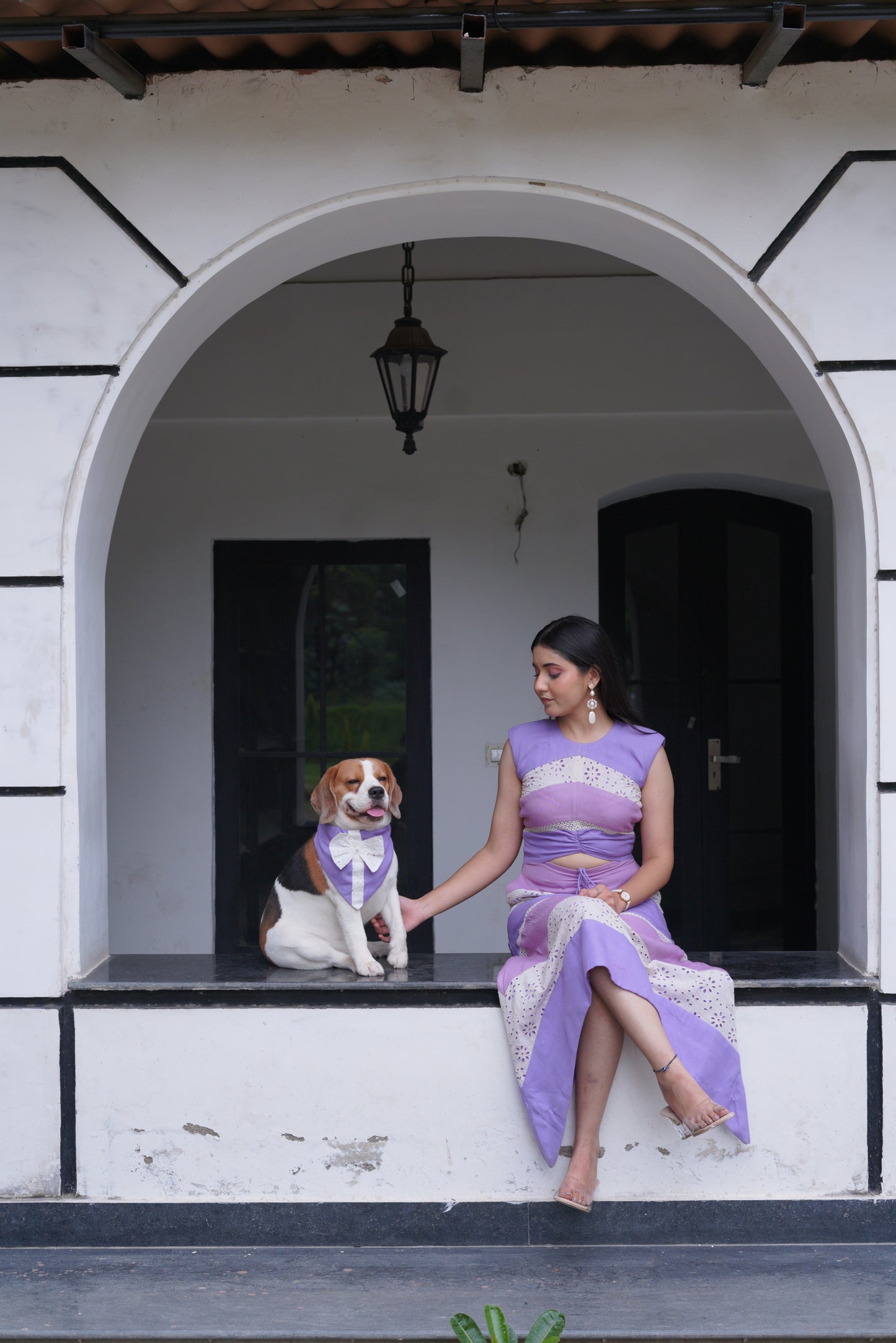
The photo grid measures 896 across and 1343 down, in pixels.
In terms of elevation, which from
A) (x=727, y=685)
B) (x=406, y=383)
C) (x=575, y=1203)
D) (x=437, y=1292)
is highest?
(x=406, y=383)

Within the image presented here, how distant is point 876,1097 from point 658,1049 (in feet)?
2.27

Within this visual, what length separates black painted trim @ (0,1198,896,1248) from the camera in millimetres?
2990

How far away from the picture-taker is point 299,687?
5.37 metres

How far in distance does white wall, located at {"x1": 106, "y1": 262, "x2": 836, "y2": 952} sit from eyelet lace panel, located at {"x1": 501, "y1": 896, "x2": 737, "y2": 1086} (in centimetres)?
219

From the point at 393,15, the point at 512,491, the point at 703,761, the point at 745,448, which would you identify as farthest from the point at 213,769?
the point at 393,15

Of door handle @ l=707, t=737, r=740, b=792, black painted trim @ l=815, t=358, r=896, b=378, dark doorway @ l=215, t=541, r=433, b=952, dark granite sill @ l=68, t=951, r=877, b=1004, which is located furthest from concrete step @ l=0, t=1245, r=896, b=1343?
door handle @ l=707, t=737, r=740, b=792

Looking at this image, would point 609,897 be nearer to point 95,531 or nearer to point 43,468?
point 95,531

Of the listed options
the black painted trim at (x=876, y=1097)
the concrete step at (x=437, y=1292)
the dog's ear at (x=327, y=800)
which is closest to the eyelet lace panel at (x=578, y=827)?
the dog's ear at (x=327, y=800)

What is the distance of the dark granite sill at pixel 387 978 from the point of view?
3023 millimetres

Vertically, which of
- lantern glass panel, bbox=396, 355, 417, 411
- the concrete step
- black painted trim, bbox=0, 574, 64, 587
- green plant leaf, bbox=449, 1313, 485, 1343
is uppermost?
lantern glass panel, bbox=396, 355, 417, 411

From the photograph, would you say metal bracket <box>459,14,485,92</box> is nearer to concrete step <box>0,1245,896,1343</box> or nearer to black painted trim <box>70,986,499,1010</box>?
black painted trim <box>70,986,499,1010</box>

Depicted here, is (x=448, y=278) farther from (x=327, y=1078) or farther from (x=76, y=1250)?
(x=76, y=1250)

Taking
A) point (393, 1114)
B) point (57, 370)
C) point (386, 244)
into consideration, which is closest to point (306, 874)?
point (393, 1114)

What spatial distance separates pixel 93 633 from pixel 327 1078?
4.49 feet
